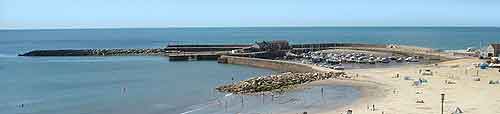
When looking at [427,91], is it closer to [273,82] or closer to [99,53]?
[273,82]

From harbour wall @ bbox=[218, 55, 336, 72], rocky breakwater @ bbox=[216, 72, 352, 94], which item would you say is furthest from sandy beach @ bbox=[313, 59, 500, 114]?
harbour wall @ bbox=[218, 55, 336, 72]

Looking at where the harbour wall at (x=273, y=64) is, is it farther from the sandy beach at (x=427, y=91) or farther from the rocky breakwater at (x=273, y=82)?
the sandy beach at (x=427, y=91)

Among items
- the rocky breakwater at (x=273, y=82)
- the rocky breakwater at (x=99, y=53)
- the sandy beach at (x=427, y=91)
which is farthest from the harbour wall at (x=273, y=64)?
the rocky breakwater at (x=99, y=53)

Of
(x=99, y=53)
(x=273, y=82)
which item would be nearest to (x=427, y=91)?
(x=273, y=82)

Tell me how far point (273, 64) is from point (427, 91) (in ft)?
96.7

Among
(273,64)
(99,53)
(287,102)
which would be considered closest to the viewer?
(287,102)

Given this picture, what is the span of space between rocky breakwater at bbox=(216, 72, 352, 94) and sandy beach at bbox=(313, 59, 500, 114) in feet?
7.04

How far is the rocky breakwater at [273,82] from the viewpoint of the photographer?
45469 millimetres

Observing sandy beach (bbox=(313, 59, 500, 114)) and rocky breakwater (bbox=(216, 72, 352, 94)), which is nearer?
sandy beach (bbox=(313, 59, 500, 114))

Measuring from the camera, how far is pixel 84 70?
7306 cm

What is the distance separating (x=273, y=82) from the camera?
48312 millimetres

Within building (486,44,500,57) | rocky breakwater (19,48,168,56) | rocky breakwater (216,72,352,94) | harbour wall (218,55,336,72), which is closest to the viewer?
rocky breakwater (216,72,352,94)

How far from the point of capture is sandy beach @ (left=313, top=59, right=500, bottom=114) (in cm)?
3391

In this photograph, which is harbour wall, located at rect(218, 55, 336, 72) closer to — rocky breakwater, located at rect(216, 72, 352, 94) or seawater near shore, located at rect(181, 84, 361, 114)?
rocky breakwater, located at rect(216, 72, 352, 94)
